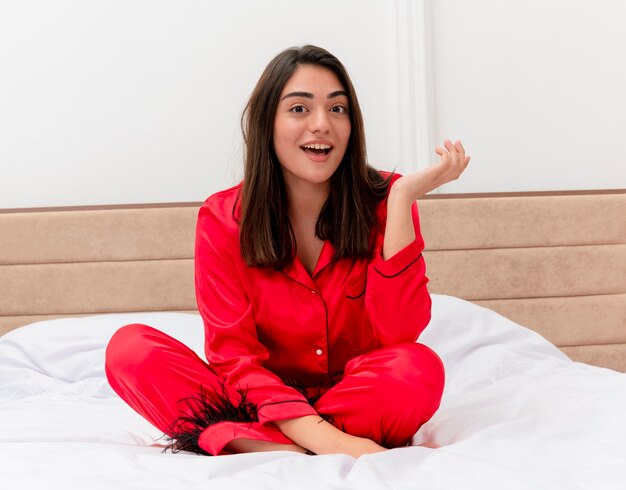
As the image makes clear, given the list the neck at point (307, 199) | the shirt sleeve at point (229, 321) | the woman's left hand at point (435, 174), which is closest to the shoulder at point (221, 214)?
the shirt sleeve at point (229, 321)

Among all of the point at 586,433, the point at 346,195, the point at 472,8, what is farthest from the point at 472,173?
the point at 586,433

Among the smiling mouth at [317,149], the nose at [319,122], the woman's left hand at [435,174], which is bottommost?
the woman's left hand at [435,174]

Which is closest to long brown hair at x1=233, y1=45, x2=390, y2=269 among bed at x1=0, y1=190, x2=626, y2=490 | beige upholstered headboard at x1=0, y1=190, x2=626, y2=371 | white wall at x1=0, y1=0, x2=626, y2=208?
bed at x1=0, y1=190, x2=626, y2=490

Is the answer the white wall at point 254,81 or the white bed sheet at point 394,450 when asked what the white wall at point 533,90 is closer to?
the white wall at point 254,81

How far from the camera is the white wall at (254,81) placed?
278 cm

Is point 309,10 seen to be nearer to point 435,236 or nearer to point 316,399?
point 435,236

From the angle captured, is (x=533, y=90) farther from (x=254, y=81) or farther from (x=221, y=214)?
(x=221, y=214)

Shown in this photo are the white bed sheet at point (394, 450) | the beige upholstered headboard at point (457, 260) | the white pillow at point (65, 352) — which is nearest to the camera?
the white bed sheet at point (394, 450)

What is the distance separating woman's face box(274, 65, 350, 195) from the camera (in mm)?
1674

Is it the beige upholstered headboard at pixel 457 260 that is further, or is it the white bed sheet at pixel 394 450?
the beige upholstered headboard at pixel 457 260

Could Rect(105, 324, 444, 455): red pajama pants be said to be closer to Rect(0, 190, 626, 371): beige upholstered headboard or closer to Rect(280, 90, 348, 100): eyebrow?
Rect(280, 90, 348, 100): eyebrow

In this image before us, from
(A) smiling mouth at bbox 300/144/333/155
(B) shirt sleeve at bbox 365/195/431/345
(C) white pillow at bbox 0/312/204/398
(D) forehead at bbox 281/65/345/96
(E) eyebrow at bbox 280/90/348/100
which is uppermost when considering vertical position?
(D) forehead at bbox 281/65/345/96

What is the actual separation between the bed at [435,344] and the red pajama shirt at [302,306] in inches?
9.2

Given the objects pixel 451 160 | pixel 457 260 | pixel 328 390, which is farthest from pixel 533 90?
pixel 328 390
